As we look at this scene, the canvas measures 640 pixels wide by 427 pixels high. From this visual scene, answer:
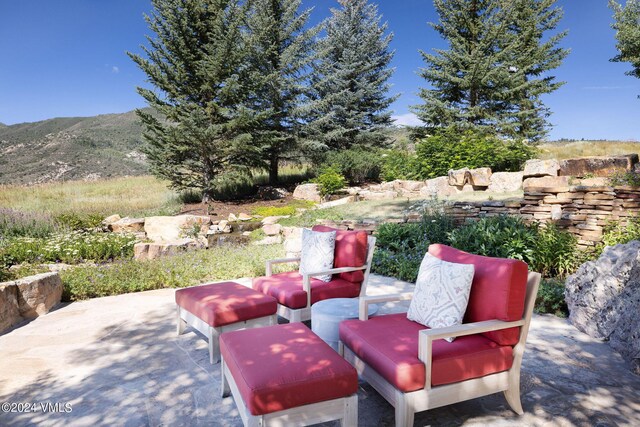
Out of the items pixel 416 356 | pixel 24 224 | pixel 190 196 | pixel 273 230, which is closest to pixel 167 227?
pixel 273 230

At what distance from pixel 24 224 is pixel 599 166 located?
13117 millimetres

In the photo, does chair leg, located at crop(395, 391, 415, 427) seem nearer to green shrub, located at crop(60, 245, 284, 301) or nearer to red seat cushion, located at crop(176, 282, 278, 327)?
red seat cushion, located at crop(176, 282, 278, 327)

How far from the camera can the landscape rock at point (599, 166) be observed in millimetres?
7848

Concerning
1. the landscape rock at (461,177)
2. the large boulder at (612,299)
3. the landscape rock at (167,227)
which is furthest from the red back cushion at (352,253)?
the landscape rock at (461,177)

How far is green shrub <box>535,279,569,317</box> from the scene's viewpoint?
4031mm

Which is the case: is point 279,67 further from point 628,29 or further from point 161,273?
point 628,29

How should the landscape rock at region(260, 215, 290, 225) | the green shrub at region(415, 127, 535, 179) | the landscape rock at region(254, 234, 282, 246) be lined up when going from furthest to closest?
the green shrub at region(415, 127, 535, 179) → the landscape rock at region(260, 215, 290, 225) → the landscape rock at region(254, 234, 282, 246)

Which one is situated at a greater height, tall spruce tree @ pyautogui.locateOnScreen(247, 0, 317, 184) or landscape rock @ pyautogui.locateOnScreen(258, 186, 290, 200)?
tall spruce tree @ pyautogui.locateOnScreen(247, 0, 317, 184)

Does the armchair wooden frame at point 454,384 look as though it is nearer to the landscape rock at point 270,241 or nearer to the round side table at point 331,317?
the round side table at point 331,317

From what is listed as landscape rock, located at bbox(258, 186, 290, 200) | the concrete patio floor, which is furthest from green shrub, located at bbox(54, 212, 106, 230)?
landscape rock, located at bbox(258, 186, 290, 200)

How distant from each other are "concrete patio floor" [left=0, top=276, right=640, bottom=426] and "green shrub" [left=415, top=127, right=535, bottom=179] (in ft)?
30.3

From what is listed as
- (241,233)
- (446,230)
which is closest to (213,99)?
(241,233)

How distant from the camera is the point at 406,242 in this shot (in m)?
6.51

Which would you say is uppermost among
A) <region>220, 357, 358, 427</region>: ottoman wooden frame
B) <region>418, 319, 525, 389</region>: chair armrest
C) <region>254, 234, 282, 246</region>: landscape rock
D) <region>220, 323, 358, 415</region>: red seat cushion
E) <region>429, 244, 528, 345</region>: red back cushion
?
<region>429, 244, 528, 345</region>: red back cushion
